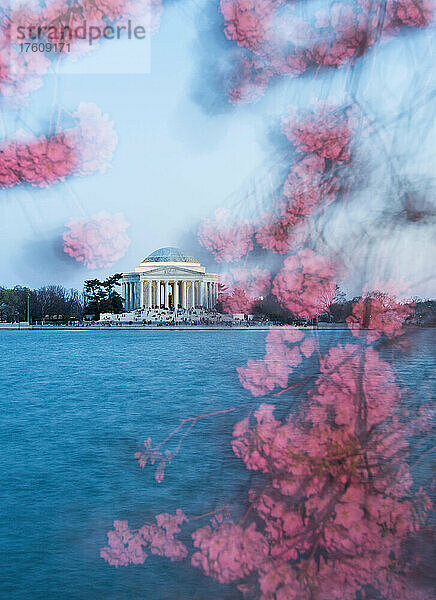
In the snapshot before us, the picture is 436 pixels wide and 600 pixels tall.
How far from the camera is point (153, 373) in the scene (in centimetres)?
4656

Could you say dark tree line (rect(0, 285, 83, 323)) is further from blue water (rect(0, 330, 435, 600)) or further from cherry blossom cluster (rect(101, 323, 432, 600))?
cherry blossom cluster (rect(101, 323, 432, 600))

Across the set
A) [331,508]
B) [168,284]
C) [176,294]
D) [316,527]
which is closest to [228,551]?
[316,527]

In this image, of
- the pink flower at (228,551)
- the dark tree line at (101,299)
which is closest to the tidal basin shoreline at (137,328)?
the dark tree line at (101,299)

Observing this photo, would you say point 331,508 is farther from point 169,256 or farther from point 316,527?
point 169,256

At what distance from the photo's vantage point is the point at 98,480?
55.1ft

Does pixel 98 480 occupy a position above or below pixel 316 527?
below

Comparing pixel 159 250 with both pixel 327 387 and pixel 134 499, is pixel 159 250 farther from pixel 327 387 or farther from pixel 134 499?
pixel 134 499

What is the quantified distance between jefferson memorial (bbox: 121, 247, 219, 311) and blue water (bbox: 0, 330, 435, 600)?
140871mm

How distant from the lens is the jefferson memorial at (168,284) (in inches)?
7096

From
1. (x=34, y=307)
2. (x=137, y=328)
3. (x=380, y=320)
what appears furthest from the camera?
(x=34, y=307)

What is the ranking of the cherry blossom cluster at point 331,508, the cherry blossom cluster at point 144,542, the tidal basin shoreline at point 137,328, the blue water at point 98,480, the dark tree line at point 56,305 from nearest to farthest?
the cherry blossom cluster at point 331,508, the blue water at point 98,480, the cherry blossom cluster at point 144,542, the tidal basin shoreline at point 137,328, the dark tree line at point 56,305

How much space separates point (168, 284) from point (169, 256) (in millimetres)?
11183

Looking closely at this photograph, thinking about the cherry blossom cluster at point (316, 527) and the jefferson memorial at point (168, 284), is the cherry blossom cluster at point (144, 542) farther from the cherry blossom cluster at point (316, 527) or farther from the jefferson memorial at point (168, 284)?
the jefferson memorial at point (168, 284)

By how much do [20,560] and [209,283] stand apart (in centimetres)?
16820
